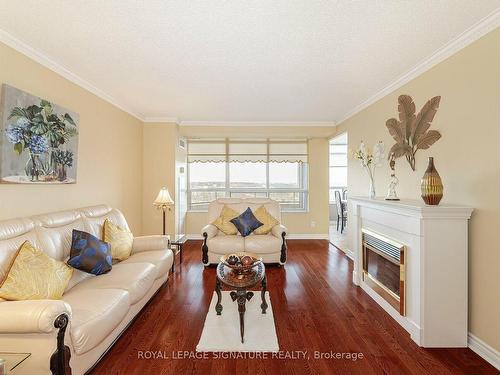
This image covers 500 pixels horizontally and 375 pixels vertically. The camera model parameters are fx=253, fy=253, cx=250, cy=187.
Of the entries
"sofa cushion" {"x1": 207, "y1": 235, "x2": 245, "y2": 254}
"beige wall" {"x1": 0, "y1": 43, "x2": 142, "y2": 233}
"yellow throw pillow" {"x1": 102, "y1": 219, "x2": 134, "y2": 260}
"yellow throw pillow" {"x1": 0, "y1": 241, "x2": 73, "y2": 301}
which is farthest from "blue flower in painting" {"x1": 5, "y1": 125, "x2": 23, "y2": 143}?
"sofa cushion" {"x1": 207, "y1": 235, "x2": 245, "y2": 254}

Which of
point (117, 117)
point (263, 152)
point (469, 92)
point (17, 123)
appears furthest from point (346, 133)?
point (17, 123)

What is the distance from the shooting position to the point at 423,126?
2684 millimetres

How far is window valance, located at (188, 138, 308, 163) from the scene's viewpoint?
583 cm

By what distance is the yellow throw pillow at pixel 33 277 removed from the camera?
173cm

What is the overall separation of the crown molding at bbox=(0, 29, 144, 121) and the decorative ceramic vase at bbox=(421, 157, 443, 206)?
12.7ft

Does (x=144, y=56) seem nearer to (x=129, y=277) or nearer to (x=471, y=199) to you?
(x=129, y=277)

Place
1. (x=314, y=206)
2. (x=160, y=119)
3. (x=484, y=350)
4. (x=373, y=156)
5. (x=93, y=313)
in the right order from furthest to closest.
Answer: (x=314, y=206)
(x=160, y=119)
(x=373, y=156)
(x=484, y=350)
(x=93, y=313)

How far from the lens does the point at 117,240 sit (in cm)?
297

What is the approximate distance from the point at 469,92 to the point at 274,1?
182 cm

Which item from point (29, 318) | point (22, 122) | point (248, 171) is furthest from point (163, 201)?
point (29, 318)

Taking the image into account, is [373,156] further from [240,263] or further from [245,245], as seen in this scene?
[240,263]

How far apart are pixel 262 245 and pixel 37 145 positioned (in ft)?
9.88

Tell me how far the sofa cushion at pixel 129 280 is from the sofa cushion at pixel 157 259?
0.14 meters

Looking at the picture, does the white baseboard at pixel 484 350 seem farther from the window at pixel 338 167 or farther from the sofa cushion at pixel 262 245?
the window at pixel 338 167
